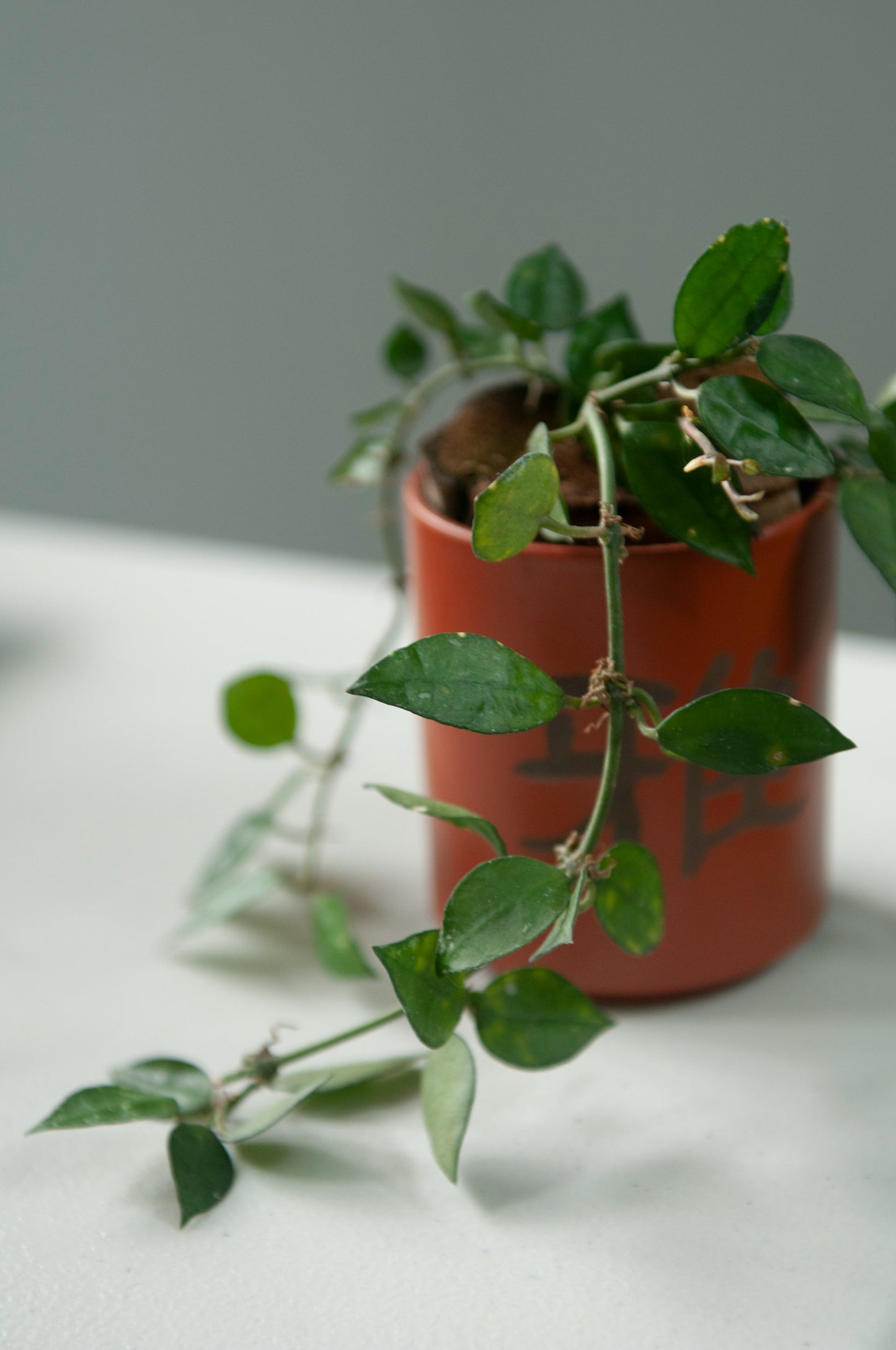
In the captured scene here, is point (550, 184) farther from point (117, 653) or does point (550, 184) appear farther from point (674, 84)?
point (117, 653)

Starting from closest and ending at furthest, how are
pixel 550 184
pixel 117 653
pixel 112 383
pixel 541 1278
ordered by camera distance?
pixel 541 1278, pixel 117 653, pixel 550 184, pixel 112 383

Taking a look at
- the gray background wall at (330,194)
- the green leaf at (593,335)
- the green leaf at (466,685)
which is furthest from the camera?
the gray background wall at (330,194)

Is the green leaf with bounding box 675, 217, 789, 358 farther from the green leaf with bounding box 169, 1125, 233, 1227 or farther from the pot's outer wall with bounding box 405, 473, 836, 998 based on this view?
the green leaf with bounding box 169, 1125, 233, 1227

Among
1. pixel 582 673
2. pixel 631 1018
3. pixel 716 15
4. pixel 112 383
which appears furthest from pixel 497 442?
pixel 112 383

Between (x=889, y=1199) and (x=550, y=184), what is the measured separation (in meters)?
0.99

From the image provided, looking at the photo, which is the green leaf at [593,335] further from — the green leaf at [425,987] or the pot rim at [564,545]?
the green leaf at [425,987]

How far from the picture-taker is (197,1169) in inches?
15.2

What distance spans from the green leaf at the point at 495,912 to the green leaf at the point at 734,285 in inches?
5.4

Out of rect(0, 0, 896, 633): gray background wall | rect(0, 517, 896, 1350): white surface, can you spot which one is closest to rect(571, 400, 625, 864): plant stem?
rect(0, 517, 896, 1350): white surface

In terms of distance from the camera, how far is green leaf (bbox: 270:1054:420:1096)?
41 cm

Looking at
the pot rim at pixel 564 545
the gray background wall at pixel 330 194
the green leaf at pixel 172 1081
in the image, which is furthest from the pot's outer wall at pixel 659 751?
the gray background wall at pixel 330 194

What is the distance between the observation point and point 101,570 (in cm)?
80

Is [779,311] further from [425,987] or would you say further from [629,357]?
[425,987]

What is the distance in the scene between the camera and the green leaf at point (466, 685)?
31 cm
